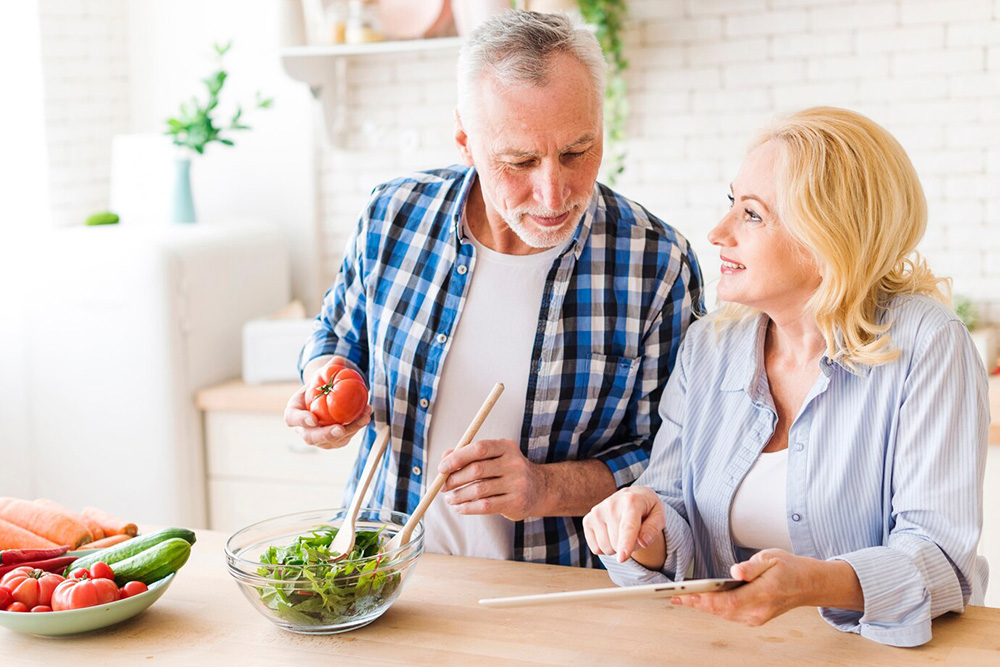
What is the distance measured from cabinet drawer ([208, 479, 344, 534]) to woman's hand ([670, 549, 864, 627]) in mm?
2143

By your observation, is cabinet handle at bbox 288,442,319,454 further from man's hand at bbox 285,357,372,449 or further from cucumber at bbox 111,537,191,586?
cucumber at bbox 111,537,191,586

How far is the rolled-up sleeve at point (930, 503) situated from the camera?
5.25ft

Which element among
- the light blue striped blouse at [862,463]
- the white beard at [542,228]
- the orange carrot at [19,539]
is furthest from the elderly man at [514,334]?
the orange carrot at [19,539]

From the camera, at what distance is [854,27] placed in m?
3.44

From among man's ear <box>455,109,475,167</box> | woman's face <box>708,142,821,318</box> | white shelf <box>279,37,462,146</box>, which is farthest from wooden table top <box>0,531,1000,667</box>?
white shelf <box>279,37,462,146</box>

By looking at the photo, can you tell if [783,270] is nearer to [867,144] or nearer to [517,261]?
[867,144]

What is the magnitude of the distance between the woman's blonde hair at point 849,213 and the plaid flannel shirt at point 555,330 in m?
0.38

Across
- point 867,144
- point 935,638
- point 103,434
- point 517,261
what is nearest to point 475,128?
point 517,261

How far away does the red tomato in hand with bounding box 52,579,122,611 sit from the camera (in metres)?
1.67

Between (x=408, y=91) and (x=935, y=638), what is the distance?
2850 millimetres

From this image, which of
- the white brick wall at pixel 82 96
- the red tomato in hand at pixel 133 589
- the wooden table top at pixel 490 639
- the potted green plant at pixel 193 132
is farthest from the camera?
the white brick wall at pixel 82 96

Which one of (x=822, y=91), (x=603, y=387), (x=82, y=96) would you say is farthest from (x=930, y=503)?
(x=82, y=96)

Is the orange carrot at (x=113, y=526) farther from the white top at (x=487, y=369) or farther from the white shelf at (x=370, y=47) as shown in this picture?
the white shelf at (x=370, y=47)

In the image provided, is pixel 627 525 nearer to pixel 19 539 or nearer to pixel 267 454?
pixel 19 539
